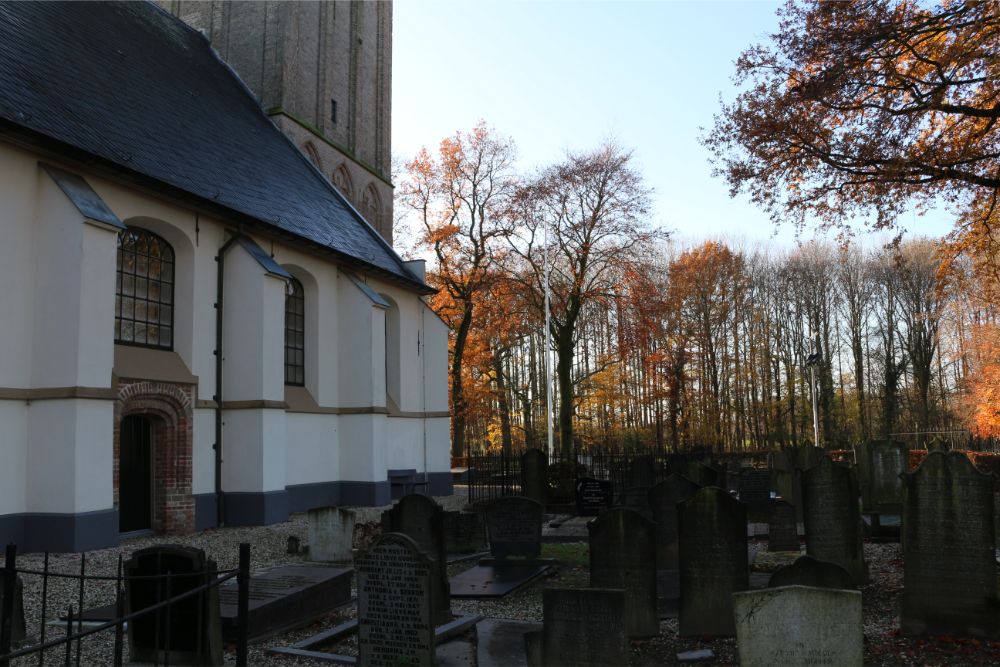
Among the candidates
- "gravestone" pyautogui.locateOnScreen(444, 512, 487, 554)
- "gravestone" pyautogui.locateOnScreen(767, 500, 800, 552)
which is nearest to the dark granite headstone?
"gravestone" pyautogui.locateOnScreen(767, 500, 800, 552)

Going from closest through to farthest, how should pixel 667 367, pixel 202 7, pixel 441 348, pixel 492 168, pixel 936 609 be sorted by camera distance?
pixel 936 609 < pixel 441 348 < pixel 202 7 < pixel 492 168 < pixel 667 367

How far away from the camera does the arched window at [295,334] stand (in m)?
17.8

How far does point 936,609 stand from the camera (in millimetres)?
6340

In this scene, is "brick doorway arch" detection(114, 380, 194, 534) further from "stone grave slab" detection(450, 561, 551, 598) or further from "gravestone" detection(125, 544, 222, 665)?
"gravestone" detection(125, 544, 222, 665)

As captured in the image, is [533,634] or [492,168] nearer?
[533,634]

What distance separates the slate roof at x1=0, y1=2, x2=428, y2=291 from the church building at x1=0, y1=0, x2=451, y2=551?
7 cm

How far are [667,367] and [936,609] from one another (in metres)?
31.5

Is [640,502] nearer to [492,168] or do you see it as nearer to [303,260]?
[303,260]

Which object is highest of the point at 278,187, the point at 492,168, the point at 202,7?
the point at 202,7

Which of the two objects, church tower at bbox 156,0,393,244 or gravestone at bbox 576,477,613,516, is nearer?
gravestone at bbox 576,477,613,516

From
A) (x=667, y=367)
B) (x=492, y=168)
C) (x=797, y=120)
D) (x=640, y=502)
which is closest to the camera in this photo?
(x=797, y=120)

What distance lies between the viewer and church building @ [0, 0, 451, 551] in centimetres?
1138

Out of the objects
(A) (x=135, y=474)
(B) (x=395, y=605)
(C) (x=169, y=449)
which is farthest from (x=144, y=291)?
(B) (x=395, y=605)

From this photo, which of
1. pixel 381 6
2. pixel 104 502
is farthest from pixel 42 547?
pixel 381 6
